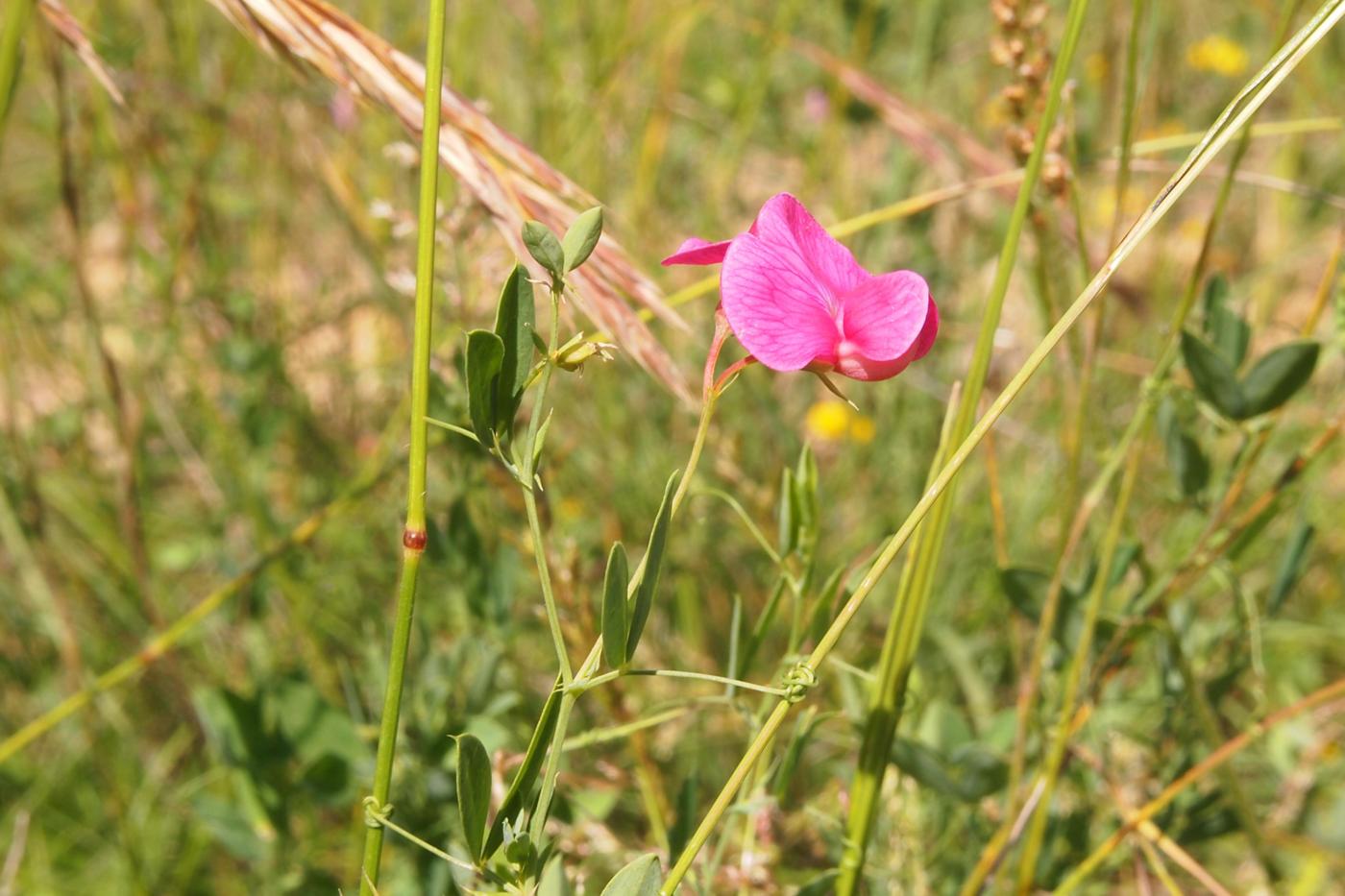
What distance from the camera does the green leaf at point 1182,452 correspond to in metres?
0.85

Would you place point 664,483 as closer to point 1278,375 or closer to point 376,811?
point 1278,375

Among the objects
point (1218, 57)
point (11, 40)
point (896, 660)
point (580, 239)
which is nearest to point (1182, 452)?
point (896, 660)

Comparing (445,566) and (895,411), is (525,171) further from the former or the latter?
(895,411)

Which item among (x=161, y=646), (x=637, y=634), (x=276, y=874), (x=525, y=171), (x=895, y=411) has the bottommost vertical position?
(x=276, y=874)

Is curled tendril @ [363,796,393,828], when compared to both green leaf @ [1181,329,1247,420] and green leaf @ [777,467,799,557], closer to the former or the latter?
green leaf @ [777,467,799,557]

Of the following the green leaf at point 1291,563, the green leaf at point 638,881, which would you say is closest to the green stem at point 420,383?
the green leaf at point 638,881

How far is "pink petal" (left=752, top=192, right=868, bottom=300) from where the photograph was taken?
1.78ft

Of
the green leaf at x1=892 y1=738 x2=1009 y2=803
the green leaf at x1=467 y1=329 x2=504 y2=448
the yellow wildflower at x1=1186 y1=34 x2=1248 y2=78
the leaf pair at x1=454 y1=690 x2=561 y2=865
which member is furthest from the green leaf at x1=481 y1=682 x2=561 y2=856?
the yellow wildflower at x1=1186 y1=34 x2=1248 y2=78

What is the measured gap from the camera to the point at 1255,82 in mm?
558

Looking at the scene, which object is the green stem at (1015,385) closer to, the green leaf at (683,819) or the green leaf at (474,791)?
the green leaf at (474,791)

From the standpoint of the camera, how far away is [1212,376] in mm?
813

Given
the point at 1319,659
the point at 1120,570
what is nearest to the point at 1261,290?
the point at 1319,659

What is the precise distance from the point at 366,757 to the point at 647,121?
1131 millimetres

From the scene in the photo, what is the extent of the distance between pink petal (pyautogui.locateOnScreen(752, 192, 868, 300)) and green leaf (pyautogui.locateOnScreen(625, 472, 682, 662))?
0.12 m
